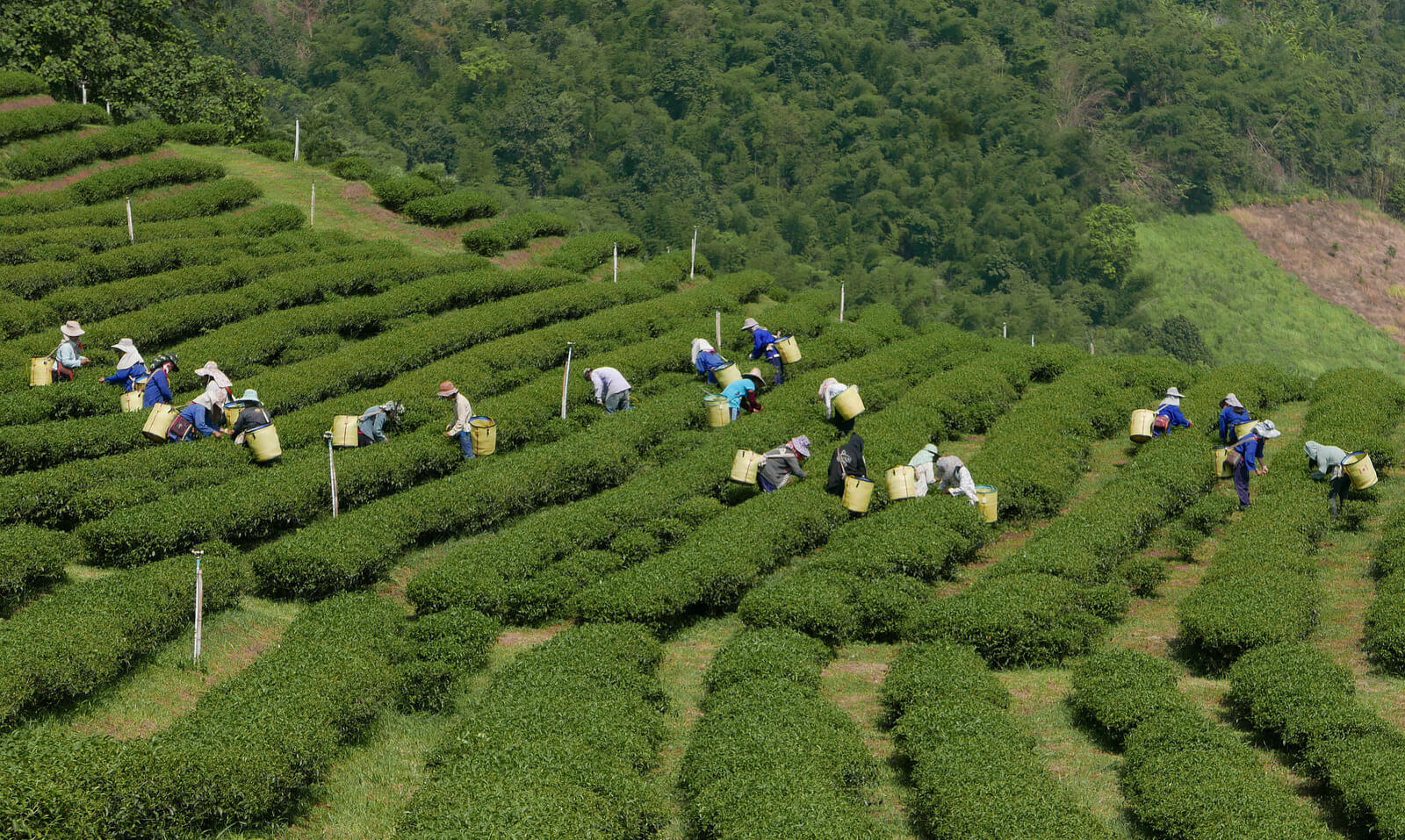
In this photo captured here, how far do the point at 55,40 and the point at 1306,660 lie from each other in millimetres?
42822

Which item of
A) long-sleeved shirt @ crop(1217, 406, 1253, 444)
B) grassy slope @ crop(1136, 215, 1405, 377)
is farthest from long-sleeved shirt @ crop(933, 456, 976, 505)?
grassy slope @ crop(1136, 215, 1405, 377)

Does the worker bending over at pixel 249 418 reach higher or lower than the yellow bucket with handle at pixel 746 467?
higher

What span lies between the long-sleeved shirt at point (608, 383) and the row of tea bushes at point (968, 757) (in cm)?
1116

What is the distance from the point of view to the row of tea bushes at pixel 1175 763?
12.9 meters

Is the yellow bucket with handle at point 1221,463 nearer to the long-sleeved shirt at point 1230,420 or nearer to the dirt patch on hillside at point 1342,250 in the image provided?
the long-sleeved shirt at point 1230,420

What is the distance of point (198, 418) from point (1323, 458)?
19.1m

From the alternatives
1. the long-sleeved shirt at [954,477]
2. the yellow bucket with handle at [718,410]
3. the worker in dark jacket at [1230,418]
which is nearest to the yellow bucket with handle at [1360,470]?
the worker in dark jacket at [1230,418]

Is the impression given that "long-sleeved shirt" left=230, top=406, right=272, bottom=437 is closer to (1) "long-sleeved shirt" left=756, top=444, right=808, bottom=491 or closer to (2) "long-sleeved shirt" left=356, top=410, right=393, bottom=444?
(2) "long-sleeved shirt" left=356, top=410, right=393, bottom=444

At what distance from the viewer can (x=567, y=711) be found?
15.2m

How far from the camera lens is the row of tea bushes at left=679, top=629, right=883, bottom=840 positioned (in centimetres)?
1298

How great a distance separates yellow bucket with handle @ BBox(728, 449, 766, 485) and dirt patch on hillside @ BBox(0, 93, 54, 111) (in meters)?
28.4

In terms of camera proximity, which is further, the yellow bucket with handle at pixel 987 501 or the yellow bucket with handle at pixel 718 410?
the yellow bucket with handle at pixel 718 410

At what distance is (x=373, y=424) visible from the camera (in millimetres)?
24766

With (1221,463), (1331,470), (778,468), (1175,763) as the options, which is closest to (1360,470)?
(1331,470)
